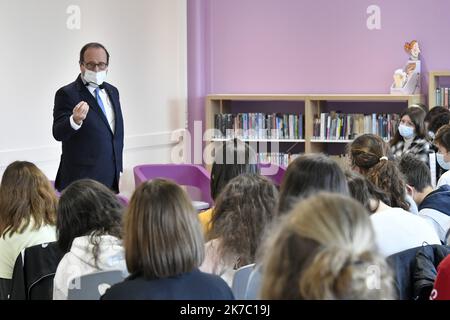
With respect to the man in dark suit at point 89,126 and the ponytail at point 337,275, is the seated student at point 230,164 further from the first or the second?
the ponytail at point 337,275

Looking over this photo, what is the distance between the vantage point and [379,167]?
4.19 meters

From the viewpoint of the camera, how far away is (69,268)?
3074 millimetres

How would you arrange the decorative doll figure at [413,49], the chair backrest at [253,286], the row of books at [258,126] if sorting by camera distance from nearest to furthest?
the chair backrest at [253,286], the decorative doll figure at [413,49], the row of books at [258,126]

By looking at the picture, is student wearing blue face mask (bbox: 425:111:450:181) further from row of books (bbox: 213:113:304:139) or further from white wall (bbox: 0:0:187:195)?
white wall (bbox: 0:0:187:195)

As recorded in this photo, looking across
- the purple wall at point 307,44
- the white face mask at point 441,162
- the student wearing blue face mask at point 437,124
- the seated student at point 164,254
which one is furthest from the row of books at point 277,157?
the seated student at point 164,254

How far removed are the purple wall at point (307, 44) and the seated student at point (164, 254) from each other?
670cm

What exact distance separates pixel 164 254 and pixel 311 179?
0.75 m

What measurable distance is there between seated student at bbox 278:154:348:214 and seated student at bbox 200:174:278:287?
0.30 metres

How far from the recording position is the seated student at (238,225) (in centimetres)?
308

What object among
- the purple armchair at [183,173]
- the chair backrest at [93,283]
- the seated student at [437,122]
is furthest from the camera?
the purple armchair at [183,173]

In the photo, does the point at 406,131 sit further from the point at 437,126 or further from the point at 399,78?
the point at 399,78

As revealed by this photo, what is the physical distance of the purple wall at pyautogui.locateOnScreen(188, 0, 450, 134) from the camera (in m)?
8.58

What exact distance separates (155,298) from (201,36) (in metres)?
7.32

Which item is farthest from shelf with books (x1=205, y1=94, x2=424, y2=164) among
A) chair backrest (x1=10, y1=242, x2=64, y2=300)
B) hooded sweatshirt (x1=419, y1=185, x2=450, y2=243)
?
chair backrest (x1=10, y1=242, x2=64, y2=300)
